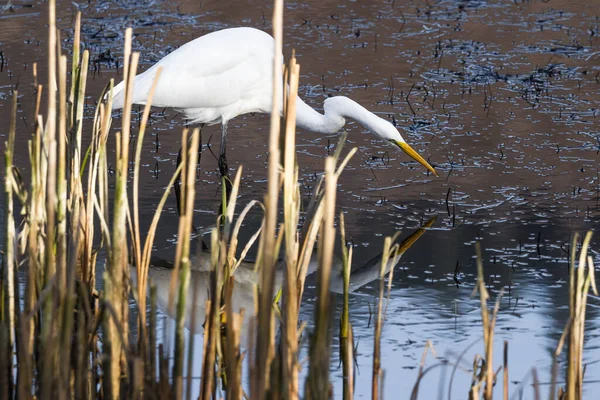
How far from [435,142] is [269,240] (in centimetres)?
450

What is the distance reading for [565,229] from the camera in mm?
4883

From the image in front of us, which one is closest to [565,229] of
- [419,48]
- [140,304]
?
[140,304]

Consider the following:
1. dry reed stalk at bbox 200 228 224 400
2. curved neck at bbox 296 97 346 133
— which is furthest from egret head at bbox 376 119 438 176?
dry reed stalk at bbox 200 228 224 400

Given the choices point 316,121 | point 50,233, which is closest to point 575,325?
point 50,233

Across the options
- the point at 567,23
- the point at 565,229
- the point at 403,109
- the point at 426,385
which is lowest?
the point at 426,385

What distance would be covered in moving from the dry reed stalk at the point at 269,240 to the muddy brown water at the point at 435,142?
2.78ft

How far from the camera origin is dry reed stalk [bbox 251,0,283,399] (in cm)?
206

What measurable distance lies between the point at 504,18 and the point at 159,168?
5639mm

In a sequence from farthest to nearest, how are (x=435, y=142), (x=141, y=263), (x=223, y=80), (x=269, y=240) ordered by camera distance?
(x=435, y=142)
(x=223, y=80)
(x=141, y=263)
(x=269, y=240)

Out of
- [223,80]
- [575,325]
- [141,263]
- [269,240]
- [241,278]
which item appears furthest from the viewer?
[223,80]

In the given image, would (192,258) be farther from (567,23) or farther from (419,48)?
(567,23)

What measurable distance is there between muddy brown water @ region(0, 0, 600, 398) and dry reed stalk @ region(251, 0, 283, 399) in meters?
0.85

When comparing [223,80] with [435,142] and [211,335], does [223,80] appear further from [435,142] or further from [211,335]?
[211,335]

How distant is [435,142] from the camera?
6.47 meters
